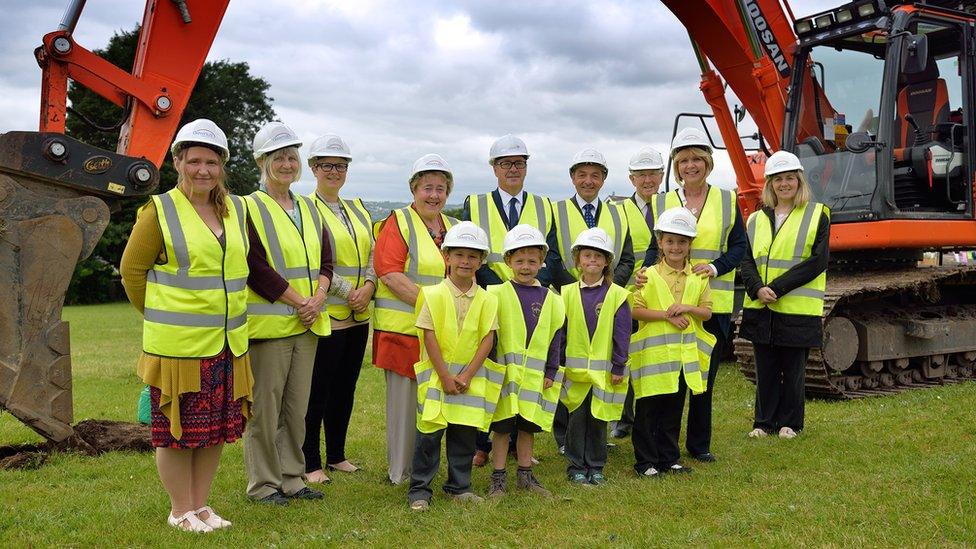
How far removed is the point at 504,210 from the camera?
19.8 feet

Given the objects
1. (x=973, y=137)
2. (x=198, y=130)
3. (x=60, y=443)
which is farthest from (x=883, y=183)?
(x=60, y=443)

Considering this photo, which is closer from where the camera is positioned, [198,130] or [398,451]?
[198,130]

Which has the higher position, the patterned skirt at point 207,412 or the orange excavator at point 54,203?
the orange excavator at point 54,203

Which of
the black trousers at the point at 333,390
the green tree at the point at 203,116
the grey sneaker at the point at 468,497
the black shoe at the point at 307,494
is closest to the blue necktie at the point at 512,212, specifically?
the black trousers at the point at 333,390

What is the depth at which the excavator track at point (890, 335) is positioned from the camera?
27.5 feet

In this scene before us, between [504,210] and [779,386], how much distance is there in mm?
2628

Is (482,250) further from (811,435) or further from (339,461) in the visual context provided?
(811,435)

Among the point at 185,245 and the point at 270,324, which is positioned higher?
the point at 185,245

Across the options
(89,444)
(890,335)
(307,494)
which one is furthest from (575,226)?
(890,335)

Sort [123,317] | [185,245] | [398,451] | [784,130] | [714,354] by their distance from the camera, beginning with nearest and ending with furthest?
[185,245], [398,451], [714,354], [784,130], [123,317]

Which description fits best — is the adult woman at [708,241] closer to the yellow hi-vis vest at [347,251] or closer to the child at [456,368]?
the child at [456,368]

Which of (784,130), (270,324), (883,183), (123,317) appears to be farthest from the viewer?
(123,317)

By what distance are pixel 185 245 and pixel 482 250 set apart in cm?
159

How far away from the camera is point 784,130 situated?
30.0ft
